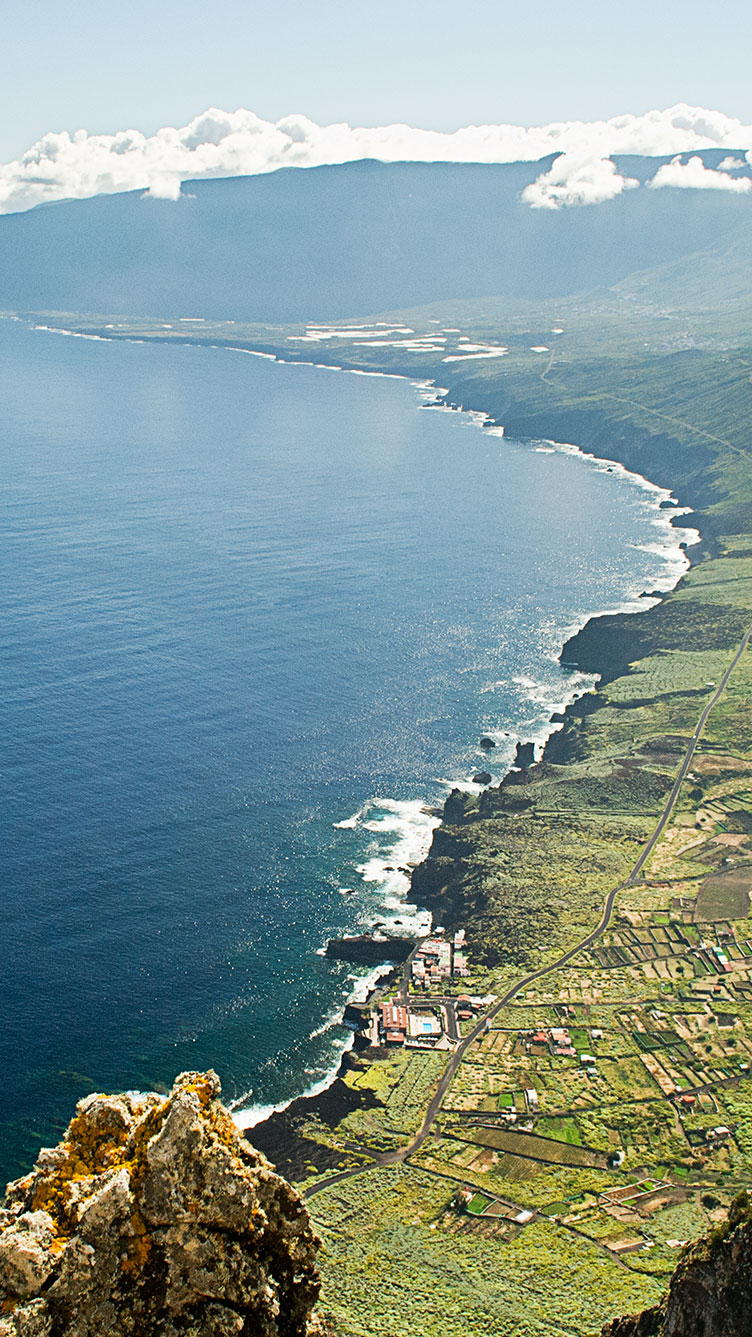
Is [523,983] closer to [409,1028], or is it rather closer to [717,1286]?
[409,1028]

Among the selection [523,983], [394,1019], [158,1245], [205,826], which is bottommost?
[205,826]

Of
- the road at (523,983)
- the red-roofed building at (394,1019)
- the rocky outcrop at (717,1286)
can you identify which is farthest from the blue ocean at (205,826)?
the rocky outcrop at (717,1286)

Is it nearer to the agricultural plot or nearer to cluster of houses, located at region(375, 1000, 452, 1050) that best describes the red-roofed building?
cluster of houses, located at region(375, 1000, 452, 1050)

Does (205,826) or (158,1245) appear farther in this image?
(205,826)

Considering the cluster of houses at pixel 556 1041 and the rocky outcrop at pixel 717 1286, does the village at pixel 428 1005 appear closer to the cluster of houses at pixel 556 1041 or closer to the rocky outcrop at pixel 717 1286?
the cluster of houses at pixel 556 1041

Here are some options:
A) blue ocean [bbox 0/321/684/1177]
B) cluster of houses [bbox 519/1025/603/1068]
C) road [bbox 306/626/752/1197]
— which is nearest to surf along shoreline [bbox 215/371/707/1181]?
blue ocean [bbox 0/321/684/1177]

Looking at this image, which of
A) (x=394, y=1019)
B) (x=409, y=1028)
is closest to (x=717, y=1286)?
(x=409, y=1028)

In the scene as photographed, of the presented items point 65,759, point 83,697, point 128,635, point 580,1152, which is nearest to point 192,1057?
point 580,1152
